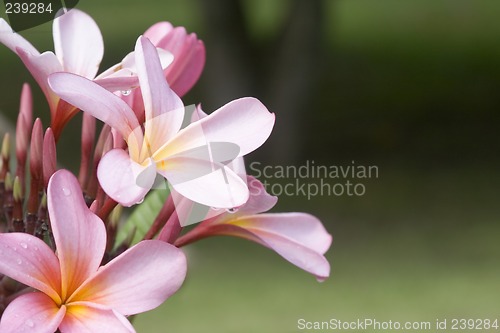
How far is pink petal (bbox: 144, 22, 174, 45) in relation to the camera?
474 mm

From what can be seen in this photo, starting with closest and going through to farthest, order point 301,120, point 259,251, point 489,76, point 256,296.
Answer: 1. point 256,296
2. point 259,251
3. point 301,120
4. point 489,76

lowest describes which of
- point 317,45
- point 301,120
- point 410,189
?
point 410,189

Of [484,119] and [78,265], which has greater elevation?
[78,265]

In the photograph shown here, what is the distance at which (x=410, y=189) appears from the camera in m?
4.42

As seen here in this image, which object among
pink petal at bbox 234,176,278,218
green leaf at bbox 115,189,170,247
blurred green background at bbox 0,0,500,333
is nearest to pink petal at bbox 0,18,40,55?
pink petal at bbox 234,176,278,218

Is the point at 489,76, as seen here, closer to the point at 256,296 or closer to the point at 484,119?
the point at 484,119

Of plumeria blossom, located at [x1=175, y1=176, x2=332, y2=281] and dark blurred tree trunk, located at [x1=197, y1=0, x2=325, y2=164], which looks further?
dark blurred tree trunk, located at [x1=197, y1=0, x2=325, y2=164]

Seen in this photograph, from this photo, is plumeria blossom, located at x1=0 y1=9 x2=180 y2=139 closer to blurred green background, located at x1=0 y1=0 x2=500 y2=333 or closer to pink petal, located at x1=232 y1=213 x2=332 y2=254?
pink petal, located at x1=232 y1=213 x2=332 y2=254

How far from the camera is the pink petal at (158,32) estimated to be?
474 millimetres

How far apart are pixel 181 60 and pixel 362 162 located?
14.1ft

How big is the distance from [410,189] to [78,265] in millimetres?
4152

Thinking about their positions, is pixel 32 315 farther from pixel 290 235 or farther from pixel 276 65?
pixel 276 65

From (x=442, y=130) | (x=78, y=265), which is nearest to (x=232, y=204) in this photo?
(x=78, y=265)

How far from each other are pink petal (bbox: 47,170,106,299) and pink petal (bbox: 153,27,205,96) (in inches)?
5.1
